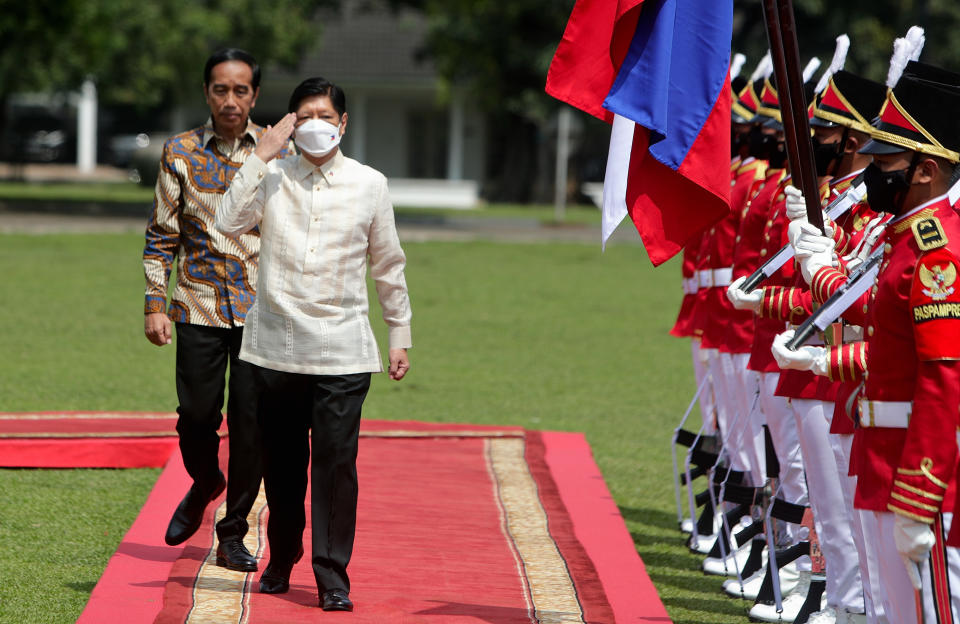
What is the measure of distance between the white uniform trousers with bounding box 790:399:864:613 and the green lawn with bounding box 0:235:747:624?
69 cm

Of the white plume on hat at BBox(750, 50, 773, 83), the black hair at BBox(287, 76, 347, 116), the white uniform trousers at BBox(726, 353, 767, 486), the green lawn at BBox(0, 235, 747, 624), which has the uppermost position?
the white plume on hat at BBox(750, 50, 773, 83)

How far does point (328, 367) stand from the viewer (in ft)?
16.5

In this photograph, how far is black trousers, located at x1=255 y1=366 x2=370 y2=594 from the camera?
16.7 ft

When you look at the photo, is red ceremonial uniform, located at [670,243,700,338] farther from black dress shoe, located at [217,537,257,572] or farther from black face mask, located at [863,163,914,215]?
black face mask, located at [863,163,914,215]

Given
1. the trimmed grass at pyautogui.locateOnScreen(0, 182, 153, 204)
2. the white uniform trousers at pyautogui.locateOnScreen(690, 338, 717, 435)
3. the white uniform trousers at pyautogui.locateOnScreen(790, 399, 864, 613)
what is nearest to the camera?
the white uniform trousers at pyautogui.locateOnScreen(790, 399, 864, 613)

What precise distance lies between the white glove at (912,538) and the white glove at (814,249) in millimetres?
1158

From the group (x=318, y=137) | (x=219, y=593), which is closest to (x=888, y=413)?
(x=318, y=137)

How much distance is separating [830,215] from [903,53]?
3.41ft

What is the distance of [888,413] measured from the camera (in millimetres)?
4145

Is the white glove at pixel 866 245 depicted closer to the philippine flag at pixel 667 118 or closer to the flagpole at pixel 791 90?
the flagpole at pixel 791 90

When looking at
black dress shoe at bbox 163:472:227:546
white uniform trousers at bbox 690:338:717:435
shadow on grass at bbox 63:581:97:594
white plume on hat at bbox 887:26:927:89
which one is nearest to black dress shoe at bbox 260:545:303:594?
black dress shoe at bbox 163:472:227:546

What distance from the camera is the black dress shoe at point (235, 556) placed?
5.62 m

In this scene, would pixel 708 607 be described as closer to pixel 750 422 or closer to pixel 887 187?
pixel 750 422

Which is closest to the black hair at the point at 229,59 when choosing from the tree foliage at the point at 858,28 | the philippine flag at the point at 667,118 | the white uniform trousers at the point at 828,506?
the philippine flag at the point at 667,118
